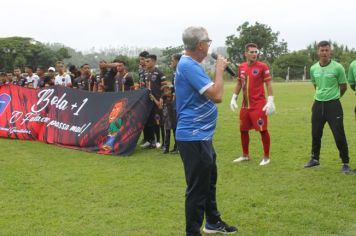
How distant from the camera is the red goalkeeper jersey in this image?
26.3 ft

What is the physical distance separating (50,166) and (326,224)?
5093 mm

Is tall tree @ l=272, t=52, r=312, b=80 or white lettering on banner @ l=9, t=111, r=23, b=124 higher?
tall tree @ l=272, t=52, r=312, b=80

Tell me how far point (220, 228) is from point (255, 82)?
364cm

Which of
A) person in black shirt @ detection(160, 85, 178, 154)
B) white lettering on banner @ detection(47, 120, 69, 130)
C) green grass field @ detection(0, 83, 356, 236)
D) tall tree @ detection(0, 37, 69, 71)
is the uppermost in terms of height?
tall tree @ detection(0, 37, 69, 71)

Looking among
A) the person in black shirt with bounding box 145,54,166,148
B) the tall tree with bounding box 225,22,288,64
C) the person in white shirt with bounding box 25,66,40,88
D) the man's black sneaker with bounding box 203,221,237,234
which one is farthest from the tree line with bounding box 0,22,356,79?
the man's black sneaker with bounding box 203,221,237,234

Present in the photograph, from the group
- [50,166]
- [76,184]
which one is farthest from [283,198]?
[50,166]

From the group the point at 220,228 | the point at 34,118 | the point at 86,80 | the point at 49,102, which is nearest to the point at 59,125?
the point at 49,102

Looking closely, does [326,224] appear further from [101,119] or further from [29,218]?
[101,119]

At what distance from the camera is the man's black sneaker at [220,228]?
4930 mm

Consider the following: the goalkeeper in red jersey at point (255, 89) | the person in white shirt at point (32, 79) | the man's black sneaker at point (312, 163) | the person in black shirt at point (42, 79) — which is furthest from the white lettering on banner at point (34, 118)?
the man's black sneaker at point (312, 163)

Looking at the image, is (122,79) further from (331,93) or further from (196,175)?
(196,175)

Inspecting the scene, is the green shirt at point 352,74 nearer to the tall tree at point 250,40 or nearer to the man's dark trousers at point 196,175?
the man's dark trousers at point 196,175

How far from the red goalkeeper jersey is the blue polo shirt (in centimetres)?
375

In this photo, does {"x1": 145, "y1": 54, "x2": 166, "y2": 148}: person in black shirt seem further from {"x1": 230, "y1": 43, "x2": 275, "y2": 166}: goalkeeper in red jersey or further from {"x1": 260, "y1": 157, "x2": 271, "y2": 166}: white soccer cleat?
{"x1": 260, "y1": 157, "x2": 271, "y2": 166}: white soccer cleat
